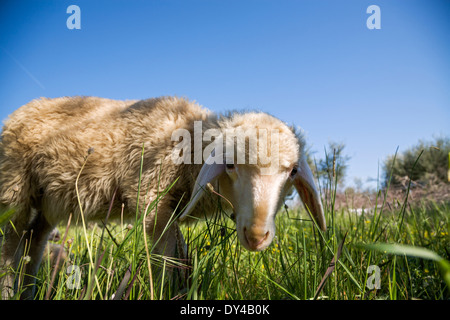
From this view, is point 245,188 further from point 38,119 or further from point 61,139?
point 38,119

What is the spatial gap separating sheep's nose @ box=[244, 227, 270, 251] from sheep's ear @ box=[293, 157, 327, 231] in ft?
1.77

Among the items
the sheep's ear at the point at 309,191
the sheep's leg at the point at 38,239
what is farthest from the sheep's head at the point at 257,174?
the sheep's leg at the point at 38,239

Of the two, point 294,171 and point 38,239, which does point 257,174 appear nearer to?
point 294,171

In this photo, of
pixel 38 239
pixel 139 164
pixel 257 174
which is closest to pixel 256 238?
pixel 257 174

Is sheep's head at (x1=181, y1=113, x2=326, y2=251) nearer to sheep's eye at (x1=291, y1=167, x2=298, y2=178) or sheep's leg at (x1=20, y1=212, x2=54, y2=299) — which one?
sheep's eye at (x1=291, y1=167, x2=298, y2=178)

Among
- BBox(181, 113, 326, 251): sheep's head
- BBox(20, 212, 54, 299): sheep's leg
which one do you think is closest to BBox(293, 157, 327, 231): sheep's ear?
BBox(181, 113, 326, 251): sheep's head

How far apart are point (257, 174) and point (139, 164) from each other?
126cm

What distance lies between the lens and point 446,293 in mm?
2047

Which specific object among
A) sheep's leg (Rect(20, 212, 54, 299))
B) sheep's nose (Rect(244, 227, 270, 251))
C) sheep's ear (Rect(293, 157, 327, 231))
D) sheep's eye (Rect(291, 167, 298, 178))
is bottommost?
sheep's leg (Rect(20, 212, 54, 299))

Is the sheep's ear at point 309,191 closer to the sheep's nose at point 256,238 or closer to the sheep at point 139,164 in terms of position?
the sheep at point 139,164

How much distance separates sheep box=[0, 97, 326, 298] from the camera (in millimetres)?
2443

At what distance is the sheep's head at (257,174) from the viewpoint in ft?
7.08

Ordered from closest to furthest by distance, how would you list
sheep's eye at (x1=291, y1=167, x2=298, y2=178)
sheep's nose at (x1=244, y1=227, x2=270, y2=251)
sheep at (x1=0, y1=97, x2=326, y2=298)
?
1. sheep's nose at (x1=244, y1=227, x2=270, y2=251)
2. sheep at (x1=0, y1=97, x2=326, y2=298)
3. sheep's eye at (x1=291, y1=167, x2=298, y2=178)
